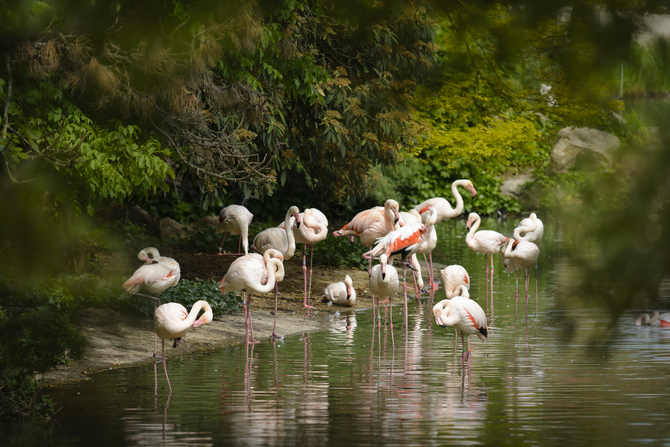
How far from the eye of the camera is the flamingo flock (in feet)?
26.6

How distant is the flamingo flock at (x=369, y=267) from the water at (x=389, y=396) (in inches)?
15.5

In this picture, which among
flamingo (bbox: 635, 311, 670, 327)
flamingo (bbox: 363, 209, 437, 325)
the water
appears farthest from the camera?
flamingo (bbox: 363, 209, 437, 325)

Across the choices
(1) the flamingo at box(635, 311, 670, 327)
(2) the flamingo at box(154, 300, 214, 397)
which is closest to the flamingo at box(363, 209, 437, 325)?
(1) the flamingo at box(635, 311, 670, 327)

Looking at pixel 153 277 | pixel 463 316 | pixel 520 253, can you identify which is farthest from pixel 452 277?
pixel 153 277

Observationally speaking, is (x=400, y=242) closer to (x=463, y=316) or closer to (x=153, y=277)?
(x=463, y=316)

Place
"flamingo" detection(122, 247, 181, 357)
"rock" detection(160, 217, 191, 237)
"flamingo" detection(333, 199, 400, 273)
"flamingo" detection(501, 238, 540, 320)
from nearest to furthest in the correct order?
"flamingo" detection(122, 247, 181, 357), "flamingo" detection(501, 238, 540, 320), "flamingo" detection(333, 199, 400, 273), "rock" detection(160, 217, 191, 237)

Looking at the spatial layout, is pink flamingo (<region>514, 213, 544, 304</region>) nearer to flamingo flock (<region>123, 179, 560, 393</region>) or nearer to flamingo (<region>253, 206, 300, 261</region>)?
flamingo flock (<region>123, 179, 560, 393</region>)

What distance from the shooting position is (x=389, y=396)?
7.07 meters

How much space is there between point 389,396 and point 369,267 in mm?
4945

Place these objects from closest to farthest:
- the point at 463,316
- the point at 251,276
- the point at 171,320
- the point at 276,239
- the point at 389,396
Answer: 1. the point at 389,396
2. the point at 171,320
3. the point at 463,316
4. the point at 251,276
5. the point at 276,239

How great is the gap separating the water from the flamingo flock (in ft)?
1.29

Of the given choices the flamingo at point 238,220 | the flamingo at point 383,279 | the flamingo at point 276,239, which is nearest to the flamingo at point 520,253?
the flamingo at point 383,279

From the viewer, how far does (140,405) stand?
22.3 ft

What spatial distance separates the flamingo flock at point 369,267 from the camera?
320 inches
